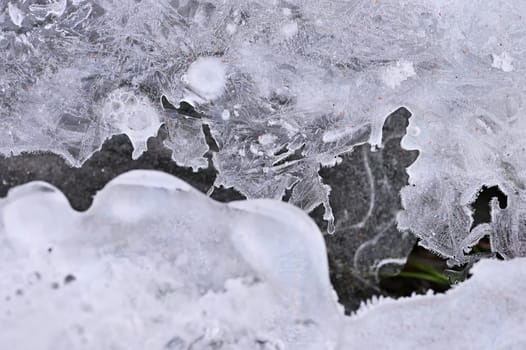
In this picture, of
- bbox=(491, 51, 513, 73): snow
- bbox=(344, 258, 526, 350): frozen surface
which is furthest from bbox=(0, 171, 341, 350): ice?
bbox=(491, 51, 513, 73): snow

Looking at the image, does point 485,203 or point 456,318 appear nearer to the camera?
point 456,318

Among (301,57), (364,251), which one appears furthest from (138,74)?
(364,251)

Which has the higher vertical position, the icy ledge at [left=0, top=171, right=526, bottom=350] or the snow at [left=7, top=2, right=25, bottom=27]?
the snow at [left=7, top=2, right=25, bottom=27]

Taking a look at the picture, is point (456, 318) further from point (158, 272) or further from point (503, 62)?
point (158, 272)

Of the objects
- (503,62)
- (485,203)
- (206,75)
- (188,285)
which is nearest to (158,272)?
(188,285)

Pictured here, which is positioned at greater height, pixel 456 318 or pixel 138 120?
pixel 138 120

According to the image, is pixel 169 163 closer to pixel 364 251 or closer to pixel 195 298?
pixel 195 298

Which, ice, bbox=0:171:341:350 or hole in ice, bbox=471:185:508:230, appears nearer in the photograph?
ice, bbox=0:171:341:350

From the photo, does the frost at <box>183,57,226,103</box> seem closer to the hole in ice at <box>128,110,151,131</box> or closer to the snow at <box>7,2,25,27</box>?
the hole in ice at <box>128,110,151,131</box>
